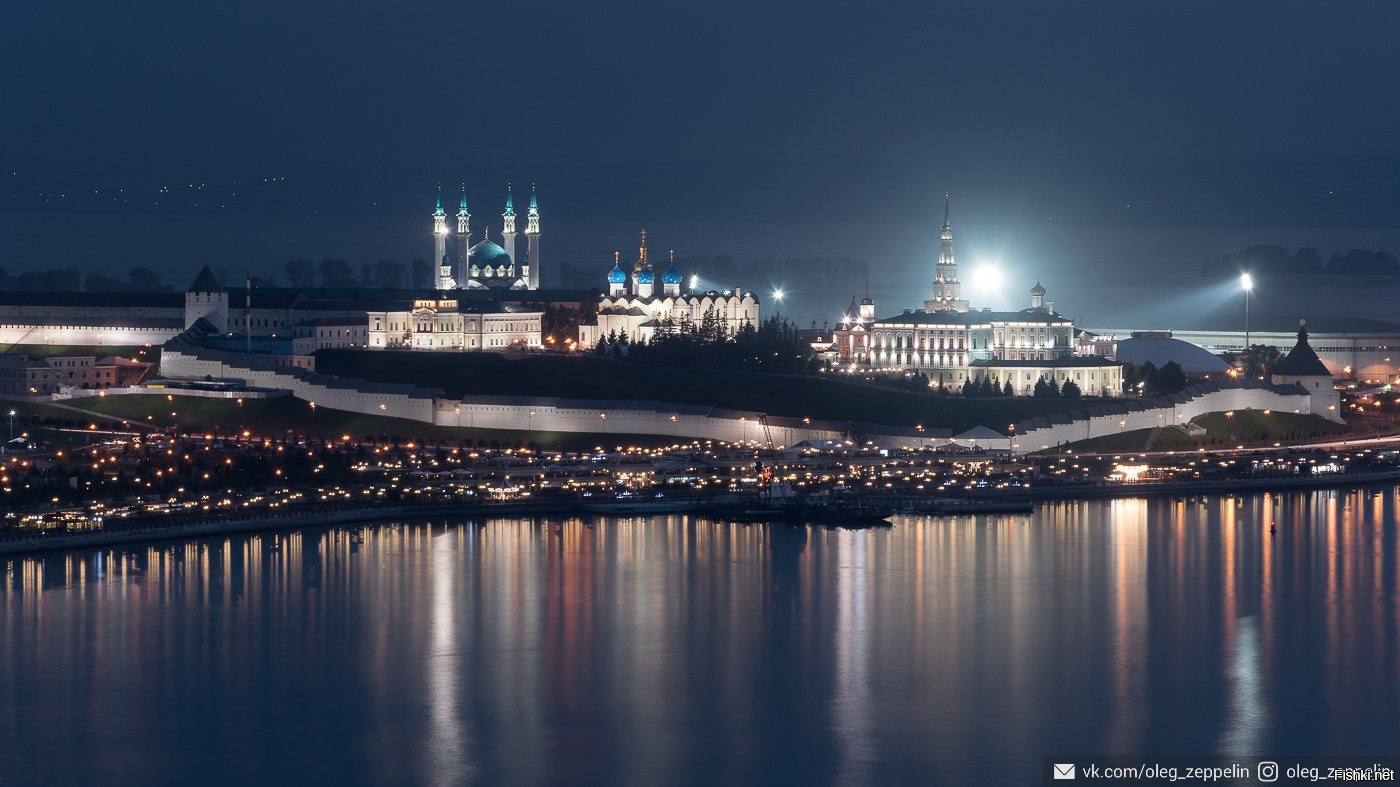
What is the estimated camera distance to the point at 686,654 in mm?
17438

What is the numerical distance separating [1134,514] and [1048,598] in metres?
5.79

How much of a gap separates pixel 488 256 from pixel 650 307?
18.4 ft

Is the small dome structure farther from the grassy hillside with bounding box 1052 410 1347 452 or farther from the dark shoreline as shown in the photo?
the dark shoreline

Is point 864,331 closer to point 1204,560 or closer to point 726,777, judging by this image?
point 1204,560

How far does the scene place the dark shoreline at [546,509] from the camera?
22.6 metres

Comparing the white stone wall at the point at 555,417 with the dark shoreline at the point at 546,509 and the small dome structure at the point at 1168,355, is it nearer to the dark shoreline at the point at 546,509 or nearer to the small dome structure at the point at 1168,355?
the dark shoreline at the point at 546,509

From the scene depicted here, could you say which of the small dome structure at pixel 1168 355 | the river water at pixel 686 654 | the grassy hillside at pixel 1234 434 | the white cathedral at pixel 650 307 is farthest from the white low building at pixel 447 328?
the river water at pixel 686 654

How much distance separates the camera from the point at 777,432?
99.9 ft

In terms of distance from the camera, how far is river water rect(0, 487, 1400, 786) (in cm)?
1488

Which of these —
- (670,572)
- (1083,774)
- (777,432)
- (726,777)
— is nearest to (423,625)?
(670,572)

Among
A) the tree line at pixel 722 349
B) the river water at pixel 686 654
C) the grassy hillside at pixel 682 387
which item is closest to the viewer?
the river water at pixel 686 654

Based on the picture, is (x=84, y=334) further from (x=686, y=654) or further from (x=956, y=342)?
(x=686, y=654)

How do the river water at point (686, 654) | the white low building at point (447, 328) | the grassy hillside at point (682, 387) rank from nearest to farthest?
1. the river water at point (686, 654)
2. the grassy hillside at point (682, 387)
3. the white low building at point (447, 328)

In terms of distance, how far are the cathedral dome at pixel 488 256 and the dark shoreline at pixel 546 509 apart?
1995cm
